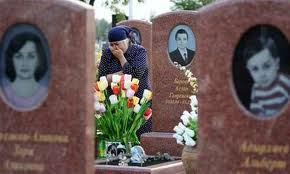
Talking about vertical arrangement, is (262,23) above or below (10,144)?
above

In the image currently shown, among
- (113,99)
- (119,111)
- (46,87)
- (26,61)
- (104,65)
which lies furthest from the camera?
(104,65)

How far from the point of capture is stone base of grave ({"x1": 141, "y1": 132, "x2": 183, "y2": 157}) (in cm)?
988

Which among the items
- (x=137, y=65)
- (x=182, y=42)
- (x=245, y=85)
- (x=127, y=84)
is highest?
(x=182, y=42)

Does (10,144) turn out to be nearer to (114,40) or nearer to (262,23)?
(262,23)

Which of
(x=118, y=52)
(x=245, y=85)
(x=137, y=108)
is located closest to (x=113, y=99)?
(x=137, y=108)

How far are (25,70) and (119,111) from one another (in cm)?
316

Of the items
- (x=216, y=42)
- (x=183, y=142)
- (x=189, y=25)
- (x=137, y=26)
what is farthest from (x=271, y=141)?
(x=137, y=26)

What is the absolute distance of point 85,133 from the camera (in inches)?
209

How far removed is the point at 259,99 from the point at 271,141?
10.1 inches

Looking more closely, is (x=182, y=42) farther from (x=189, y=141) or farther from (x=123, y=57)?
(x=189, y=141)

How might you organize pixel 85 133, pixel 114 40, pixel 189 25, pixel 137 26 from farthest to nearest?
pixel 137 26, pixel 189 25, pixel 114 40, pixel 85 133

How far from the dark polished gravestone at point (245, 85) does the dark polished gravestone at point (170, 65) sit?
5.53 meters

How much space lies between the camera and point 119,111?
28.4 ft

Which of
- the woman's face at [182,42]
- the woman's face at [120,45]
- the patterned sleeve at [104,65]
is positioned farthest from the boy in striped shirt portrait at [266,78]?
the woman's face at [182,42]
